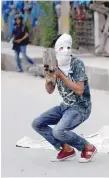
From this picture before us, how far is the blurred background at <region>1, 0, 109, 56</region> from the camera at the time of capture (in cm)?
1767

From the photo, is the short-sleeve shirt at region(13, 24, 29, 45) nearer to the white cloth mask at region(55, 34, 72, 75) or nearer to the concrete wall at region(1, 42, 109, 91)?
the concrete wall at region(1, 42, 109, 91)

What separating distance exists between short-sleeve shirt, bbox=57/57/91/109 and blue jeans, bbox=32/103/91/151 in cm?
7

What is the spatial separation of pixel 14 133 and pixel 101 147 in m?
1.54

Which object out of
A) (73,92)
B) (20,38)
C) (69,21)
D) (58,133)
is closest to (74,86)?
(73,92)

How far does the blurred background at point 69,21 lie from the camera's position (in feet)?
58.0

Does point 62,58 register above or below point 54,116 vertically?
above

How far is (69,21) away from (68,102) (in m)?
13.3

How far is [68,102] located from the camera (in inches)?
258

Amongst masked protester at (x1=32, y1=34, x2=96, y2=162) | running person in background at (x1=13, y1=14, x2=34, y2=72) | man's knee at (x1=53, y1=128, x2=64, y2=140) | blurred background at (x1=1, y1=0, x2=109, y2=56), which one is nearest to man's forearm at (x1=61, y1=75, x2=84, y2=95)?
masked protester at (x1=32, y1=34, x2=96, y2=162)

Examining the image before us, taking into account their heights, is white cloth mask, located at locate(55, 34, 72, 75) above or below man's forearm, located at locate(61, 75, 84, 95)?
above

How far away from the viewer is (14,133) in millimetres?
8531

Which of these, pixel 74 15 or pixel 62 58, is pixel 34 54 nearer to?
pixel 74 15

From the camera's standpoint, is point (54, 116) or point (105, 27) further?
point (105, 27)

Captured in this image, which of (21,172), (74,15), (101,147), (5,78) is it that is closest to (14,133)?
(101,147)
